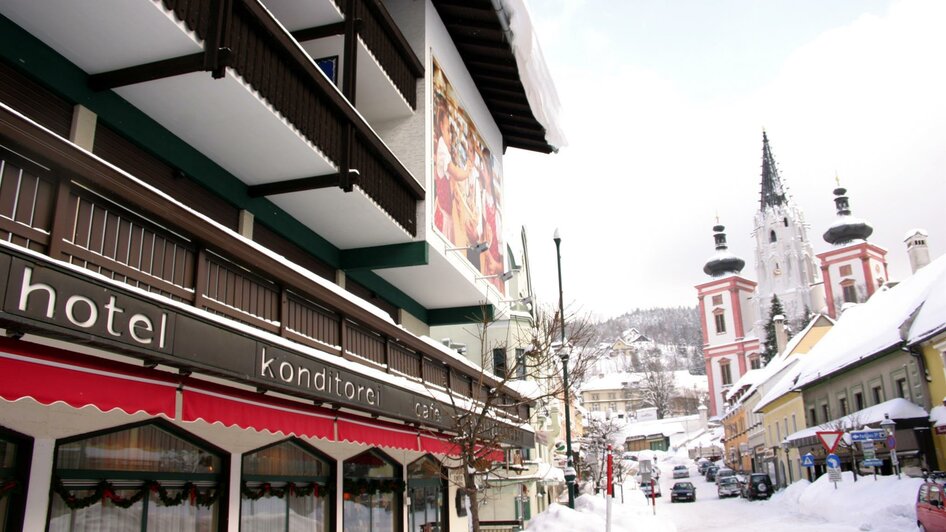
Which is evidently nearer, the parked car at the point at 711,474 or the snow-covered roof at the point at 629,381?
the parked car at the point at 711,474

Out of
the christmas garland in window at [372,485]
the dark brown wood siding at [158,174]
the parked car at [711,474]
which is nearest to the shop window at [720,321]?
the parked car at [711,474]

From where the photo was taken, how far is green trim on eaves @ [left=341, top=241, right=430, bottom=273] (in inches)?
615

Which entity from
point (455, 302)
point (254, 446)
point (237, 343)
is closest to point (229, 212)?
point (254, 446)

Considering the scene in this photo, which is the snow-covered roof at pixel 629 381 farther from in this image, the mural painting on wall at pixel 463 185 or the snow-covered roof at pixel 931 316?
the mural painting on wall at pixel 463 185

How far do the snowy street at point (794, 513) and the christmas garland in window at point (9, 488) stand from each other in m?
16.4

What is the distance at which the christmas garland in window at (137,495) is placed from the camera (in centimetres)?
714

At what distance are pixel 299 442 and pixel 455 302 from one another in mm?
9489

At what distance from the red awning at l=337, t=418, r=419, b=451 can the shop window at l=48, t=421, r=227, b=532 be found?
166 centimetres

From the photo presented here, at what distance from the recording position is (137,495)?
26.5 ft

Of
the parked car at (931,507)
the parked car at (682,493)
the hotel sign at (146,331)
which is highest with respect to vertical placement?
the hotel sign at (146,331)

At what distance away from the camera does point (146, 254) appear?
6801 millimetres

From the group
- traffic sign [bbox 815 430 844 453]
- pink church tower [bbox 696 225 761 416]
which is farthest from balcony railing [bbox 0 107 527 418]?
pink church tower [bbox 696 225 761 416]

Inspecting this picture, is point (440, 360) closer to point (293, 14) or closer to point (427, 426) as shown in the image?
point (427, 426)

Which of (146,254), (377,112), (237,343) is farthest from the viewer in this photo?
(377,112)
